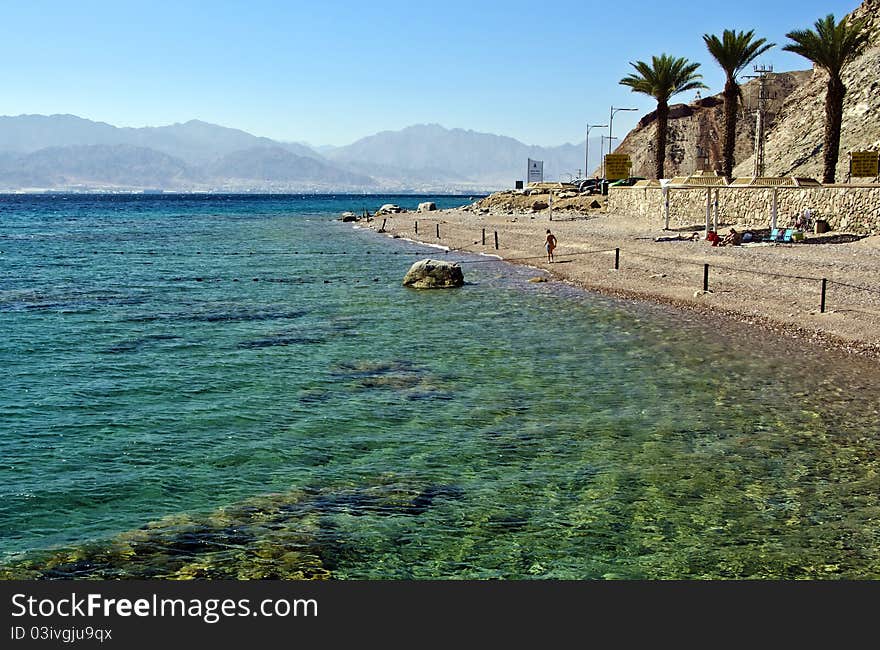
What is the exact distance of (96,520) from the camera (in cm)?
920

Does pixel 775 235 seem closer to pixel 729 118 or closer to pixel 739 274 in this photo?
pixel 739 274

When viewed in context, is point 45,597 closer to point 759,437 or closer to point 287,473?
point 287,473

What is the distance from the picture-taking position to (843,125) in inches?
2763

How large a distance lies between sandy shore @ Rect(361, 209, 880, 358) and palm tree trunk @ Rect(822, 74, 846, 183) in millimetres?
6057

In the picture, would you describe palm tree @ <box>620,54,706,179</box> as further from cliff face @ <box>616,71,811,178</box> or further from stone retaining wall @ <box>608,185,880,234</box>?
cliff face @ <box>616,71,811,178</box>

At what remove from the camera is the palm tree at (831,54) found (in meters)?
40.1

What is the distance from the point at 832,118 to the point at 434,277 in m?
24.0

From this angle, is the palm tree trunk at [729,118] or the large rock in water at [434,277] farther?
the palm tree trunk at [729,118]

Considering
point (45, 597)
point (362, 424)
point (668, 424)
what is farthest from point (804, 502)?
point (45, 597)

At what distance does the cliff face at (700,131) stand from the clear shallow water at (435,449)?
113935 millimetres

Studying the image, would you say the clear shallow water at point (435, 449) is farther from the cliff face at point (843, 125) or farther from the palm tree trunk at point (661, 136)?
the cliff face at point (843, 125)

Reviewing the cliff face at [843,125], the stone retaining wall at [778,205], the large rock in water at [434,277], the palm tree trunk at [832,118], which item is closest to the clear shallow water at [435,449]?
the large rock in water at [434,277]

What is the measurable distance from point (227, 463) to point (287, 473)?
98cm

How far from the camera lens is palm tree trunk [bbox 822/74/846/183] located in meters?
40.0
